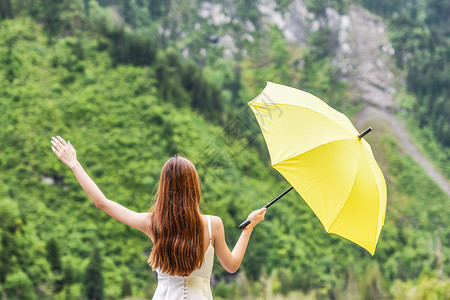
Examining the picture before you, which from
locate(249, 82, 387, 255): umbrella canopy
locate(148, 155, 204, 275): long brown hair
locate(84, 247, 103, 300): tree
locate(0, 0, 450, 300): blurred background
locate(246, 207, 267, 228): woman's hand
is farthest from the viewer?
locate(0, 0, 450, 300): blurred background

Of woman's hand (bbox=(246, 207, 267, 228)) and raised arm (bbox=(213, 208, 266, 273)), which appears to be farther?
woman's hand (bbox=(246, 207, 267, 228))

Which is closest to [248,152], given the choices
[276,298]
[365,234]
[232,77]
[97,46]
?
[232,77]

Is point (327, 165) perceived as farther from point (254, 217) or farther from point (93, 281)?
point (93, 281)

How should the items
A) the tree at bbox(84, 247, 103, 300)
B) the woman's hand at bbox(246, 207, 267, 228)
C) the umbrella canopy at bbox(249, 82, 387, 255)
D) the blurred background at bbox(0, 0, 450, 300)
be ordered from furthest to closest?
the blurred background at bbox(0, 0, 450, 300) → the tree at bbox(84, 247, 103, 300) → the umbrella canopy at bbox(249, 82, 387, 255) → the woman's hand at bbox(246, 207, 267, 228)

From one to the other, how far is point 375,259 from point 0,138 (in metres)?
5.06

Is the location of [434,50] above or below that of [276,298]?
above

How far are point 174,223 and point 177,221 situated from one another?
0.05 feet

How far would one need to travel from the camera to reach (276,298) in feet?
20.8

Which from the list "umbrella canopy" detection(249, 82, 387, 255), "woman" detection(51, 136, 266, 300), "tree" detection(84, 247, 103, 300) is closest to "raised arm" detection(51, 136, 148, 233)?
"woman" detection(51, 136, 266, 300)

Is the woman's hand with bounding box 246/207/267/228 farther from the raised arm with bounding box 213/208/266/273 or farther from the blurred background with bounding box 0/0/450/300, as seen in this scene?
the blurred background with bounding box 0/0/450/300

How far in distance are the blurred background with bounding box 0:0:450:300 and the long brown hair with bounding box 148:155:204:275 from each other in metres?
3.50

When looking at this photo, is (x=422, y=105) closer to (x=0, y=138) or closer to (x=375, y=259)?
(x=375, y=259)

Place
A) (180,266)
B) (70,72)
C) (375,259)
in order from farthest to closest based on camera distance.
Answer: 1. (375,259)
2. (70,72)
3. (180,266)

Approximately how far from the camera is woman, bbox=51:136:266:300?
1.72 meters
